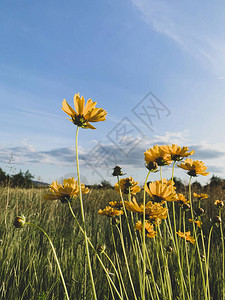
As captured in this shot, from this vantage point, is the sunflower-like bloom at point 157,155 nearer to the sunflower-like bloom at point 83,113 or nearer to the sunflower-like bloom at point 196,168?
the sunflower-like bloom at point 196,168

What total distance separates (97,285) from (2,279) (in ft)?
2.27

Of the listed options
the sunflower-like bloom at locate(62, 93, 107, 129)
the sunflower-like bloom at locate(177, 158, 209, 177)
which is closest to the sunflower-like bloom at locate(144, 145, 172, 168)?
the sunflower-like bloom at locate(177, 158, 209, 177)

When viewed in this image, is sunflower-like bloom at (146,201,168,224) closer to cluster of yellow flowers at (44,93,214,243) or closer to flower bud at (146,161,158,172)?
cluster of yellow flowers at (44,93,214,243)

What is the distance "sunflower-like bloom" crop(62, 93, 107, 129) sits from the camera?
0.85 m

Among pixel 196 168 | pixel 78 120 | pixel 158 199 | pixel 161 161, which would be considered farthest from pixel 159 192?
pixel 78 120

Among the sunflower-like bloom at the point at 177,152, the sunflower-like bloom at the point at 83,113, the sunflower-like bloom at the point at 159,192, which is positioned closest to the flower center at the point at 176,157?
the sunflower-like bloom at the point at 177,152

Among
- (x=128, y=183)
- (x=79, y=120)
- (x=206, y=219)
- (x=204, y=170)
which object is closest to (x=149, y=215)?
(x=128, y=183)

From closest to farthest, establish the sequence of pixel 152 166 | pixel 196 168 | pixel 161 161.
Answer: pixel 152 166, pixel 161 161, pixel 196 168

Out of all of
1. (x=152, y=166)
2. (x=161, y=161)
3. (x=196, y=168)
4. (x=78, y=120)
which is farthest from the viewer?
(x=196, y=168)

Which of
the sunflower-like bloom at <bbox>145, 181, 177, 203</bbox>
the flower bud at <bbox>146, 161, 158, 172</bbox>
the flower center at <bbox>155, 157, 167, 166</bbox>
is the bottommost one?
the sunflower-like bloom at <bbox>145, 181, 177, 203</bbox>

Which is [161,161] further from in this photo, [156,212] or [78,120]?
[78,120]

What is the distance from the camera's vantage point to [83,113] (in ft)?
2.82

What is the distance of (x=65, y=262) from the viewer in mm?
1812

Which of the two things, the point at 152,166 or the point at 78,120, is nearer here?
the point at 78,120
